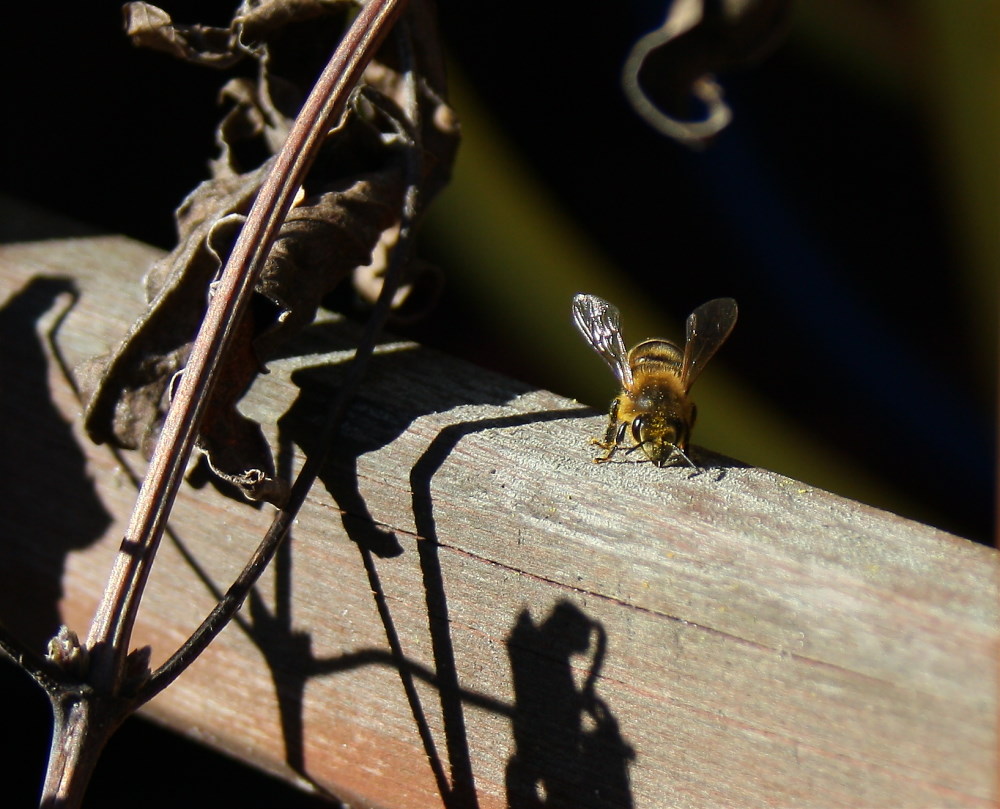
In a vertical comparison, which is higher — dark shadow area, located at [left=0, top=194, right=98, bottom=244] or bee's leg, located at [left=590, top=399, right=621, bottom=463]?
bee's leg, located at [left=590, top=399, right=621, bottom=463]

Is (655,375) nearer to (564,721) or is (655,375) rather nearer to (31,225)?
(564,721)

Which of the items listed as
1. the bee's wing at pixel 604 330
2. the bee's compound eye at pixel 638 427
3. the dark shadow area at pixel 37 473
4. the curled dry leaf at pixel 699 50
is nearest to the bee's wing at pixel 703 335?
the bee's wing at pixel 604 330

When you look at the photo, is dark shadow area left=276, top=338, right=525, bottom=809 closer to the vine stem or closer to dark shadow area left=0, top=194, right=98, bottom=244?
the vine stem

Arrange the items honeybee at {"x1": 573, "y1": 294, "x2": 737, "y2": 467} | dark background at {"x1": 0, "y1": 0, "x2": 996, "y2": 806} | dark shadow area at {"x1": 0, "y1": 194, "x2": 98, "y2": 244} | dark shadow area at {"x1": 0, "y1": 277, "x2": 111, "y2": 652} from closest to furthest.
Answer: honeybee at {"x1": 573, "y1": 294, "x2": 737, "y2": 467}
dark shadow area at {"x1": 0, "y1": 277, "x2": 111, "y2": 652}
dark shadow area at {"x1": 0, "y1": 194, "x2": 98, "y2": 244}
dark background at {"x1": 0, "y1": 0, "x2": 996, "y2": 806}

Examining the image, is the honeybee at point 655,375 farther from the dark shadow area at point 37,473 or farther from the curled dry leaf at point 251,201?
the dark shadow area at point 37,473

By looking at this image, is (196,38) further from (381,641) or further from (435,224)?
(435,224)

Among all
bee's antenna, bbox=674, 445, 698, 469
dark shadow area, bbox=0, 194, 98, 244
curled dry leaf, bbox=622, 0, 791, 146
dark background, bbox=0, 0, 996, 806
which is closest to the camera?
bee's antenna, bbox=674, 445, 698, 469

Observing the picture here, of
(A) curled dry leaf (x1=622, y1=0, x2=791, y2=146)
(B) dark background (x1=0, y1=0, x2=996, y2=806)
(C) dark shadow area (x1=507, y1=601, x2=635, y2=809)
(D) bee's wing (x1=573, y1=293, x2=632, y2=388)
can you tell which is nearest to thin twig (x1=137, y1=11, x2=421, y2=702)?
(C) dark shadow area (x1=507, y1=601, x2=635, y2=809)
